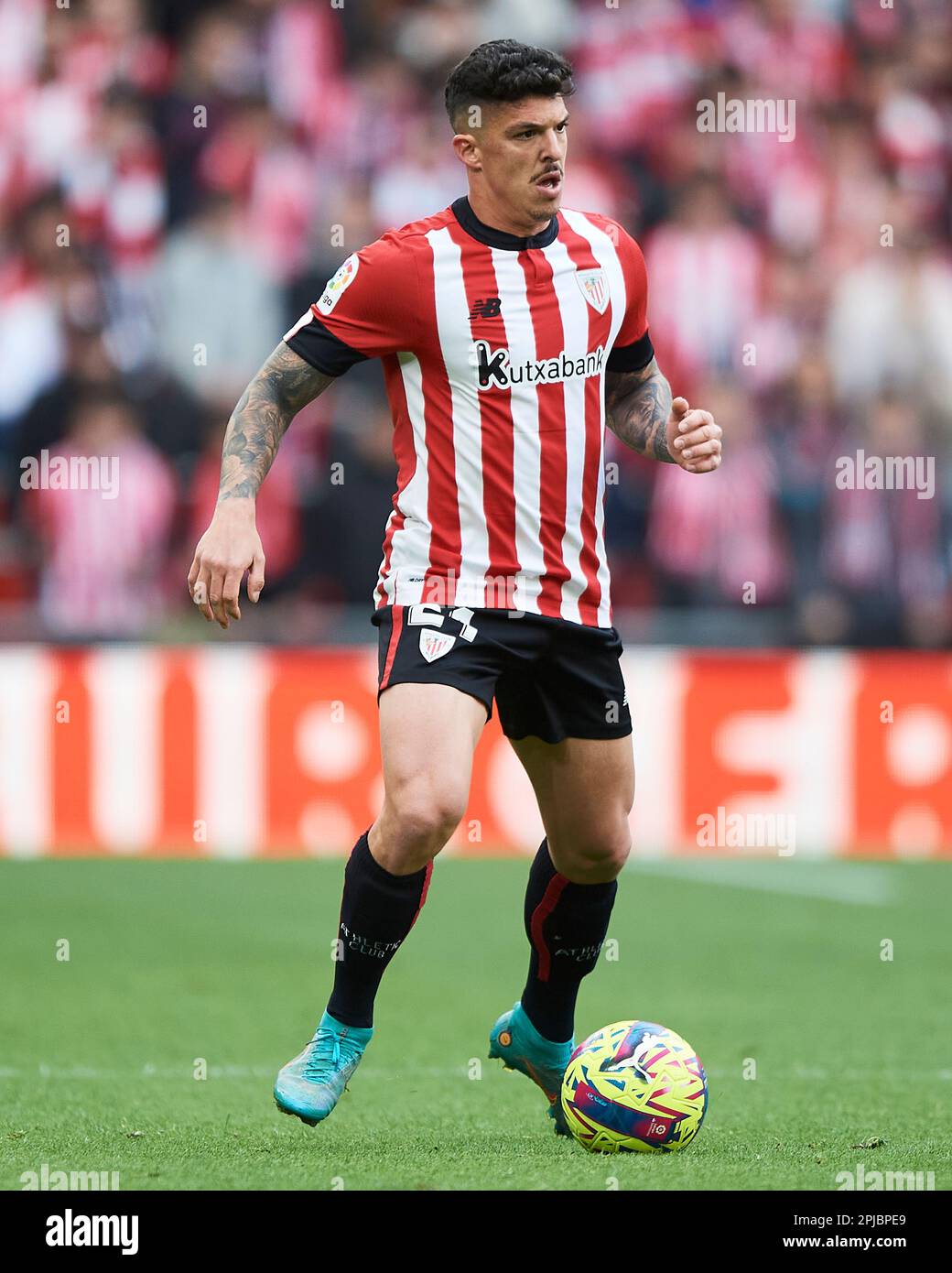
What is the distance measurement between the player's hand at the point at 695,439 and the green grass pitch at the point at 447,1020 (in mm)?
1517

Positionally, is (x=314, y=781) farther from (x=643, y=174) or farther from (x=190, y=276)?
(x=643, y=174)

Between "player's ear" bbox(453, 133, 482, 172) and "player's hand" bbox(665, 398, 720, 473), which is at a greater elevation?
"player's ear" bbox(453, 133, 482, 172)

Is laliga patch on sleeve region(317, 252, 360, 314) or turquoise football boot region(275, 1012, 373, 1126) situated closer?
turquoise football boot region(275, 1012, 373, 1126)

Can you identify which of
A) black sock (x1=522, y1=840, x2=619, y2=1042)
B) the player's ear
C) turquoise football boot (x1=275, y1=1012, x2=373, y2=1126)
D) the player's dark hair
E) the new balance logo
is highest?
the player's dark hair

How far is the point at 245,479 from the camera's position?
14.5 ft

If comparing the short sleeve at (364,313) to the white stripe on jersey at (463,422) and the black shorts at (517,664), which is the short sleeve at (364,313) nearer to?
the white stripe on jersey at (463,422)

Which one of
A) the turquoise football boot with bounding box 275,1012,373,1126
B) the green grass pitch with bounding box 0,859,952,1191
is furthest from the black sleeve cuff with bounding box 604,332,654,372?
the green grass pitch with bounding box 0,859,952,1191

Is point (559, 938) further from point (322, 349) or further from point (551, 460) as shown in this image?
point (322, 349)

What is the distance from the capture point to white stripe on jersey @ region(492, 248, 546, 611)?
452 cm

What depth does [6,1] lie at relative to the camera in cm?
1318

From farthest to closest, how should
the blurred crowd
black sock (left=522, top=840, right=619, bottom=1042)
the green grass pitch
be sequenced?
1. the blurred crowd
2. black sock (left=522, top=840, right=619, bottom=1042)
3. the green grass pitch

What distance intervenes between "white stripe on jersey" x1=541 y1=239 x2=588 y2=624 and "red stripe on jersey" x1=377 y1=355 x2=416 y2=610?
354mm

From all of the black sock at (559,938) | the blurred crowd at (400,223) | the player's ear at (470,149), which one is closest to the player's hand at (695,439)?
the player's ear at (470,149)

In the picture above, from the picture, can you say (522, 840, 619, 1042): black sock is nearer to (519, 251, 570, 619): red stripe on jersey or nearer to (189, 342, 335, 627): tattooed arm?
(519, 251, 570, 619): red stripe on jersey
